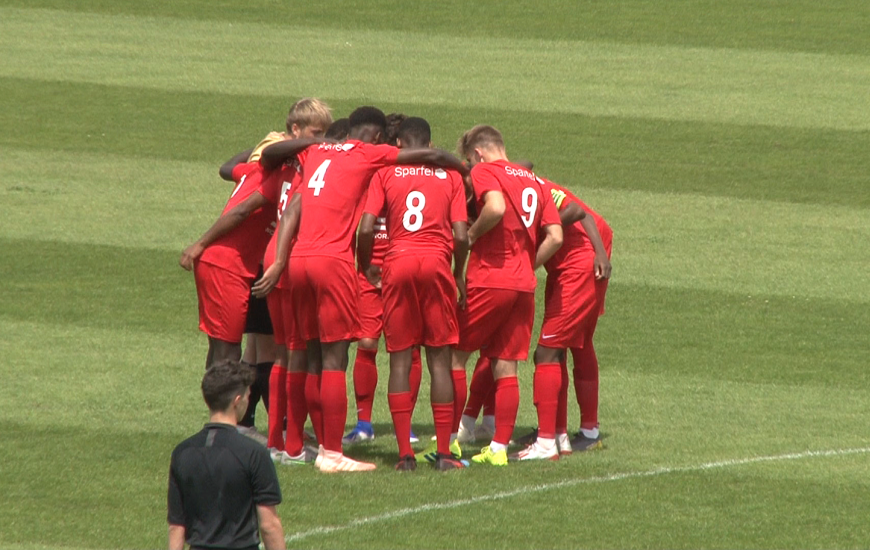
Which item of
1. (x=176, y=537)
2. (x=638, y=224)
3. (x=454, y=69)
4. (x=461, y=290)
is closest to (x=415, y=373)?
(x=461, y=290)

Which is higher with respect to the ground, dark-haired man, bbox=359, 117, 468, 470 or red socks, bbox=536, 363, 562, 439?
dark-haired man, bbox=359, 117, 468, 470

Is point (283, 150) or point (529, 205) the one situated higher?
point (283, 150)

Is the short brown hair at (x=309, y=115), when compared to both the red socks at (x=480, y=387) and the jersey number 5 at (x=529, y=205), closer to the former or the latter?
the jersey number 5 at (x=529, y=205)

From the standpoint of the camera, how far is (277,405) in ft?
26.9

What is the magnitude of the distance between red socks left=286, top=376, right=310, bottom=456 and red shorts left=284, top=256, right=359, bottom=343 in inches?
15.5

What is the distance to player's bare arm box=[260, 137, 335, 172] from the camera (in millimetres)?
7977

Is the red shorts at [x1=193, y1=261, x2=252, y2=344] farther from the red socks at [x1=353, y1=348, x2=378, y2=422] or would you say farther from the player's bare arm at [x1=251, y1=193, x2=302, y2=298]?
the red socks at [x1=353, y1=348, x2=378, y2=422]

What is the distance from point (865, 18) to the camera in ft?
66.8

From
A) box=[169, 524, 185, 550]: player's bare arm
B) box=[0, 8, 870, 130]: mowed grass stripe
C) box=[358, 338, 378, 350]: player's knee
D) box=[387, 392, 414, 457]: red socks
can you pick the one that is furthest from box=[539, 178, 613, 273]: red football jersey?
box=[0, 8, 870, 130]: mowed grass stripe

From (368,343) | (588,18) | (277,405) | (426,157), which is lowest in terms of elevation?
(277,405)

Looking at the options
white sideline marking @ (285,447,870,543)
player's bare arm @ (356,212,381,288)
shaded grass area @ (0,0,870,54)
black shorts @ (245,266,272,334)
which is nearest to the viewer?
white sideline marking @ (285,447,870,543)

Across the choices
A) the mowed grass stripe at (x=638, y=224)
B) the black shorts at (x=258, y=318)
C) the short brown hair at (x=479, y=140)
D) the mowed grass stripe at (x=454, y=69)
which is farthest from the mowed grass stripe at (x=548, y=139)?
the short brown hair at (x=479, y=140)

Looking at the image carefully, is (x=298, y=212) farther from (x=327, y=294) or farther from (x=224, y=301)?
(x=224, y=301)

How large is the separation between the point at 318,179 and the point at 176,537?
122 inches
